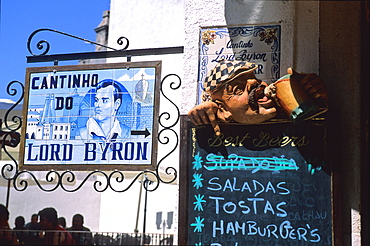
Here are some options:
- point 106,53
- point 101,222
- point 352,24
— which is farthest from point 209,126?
point 101,222

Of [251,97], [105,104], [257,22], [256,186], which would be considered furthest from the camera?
[105,104]

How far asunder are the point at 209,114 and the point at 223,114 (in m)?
0.10

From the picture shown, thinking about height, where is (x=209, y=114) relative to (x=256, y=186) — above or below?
above

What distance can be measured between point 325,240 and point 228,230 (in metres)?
0.66

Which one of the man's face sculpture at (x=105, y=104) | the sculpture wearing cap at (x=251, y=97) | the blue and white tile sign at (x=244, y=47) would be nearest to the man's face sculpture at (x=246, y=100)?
the sculpture wearing cap at (x=251, y=97)

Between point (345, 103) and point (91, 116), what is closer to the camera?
point (345, 103)

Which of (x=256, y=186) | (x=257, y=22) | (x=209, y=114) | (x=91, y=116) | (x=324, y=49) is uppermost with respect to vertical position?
(x=257, y=22)

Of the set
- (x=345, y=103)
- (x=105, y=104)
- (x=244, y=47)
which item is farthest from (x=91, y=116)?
(x=345, y=103)

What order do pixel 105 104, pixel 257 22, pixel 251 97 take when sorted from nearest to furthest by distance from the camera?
pixel 251 97 < pixel 257 22 < pixel 105 104

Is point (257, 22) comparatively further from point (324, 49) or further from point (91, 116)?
point (91, 116)

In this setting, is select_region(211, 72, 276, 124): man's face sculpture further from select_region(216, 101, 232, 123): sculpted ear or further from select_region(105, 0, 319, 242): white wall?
select_region(105, 0, 319, 242): white wall

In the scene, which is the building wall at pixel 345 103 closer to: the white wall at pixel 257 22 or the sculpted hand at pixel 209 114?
the white wall at pixel 257 22

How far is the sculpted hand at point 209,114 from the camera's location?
13.3ft

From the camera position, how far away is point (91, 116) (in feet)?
16.6
